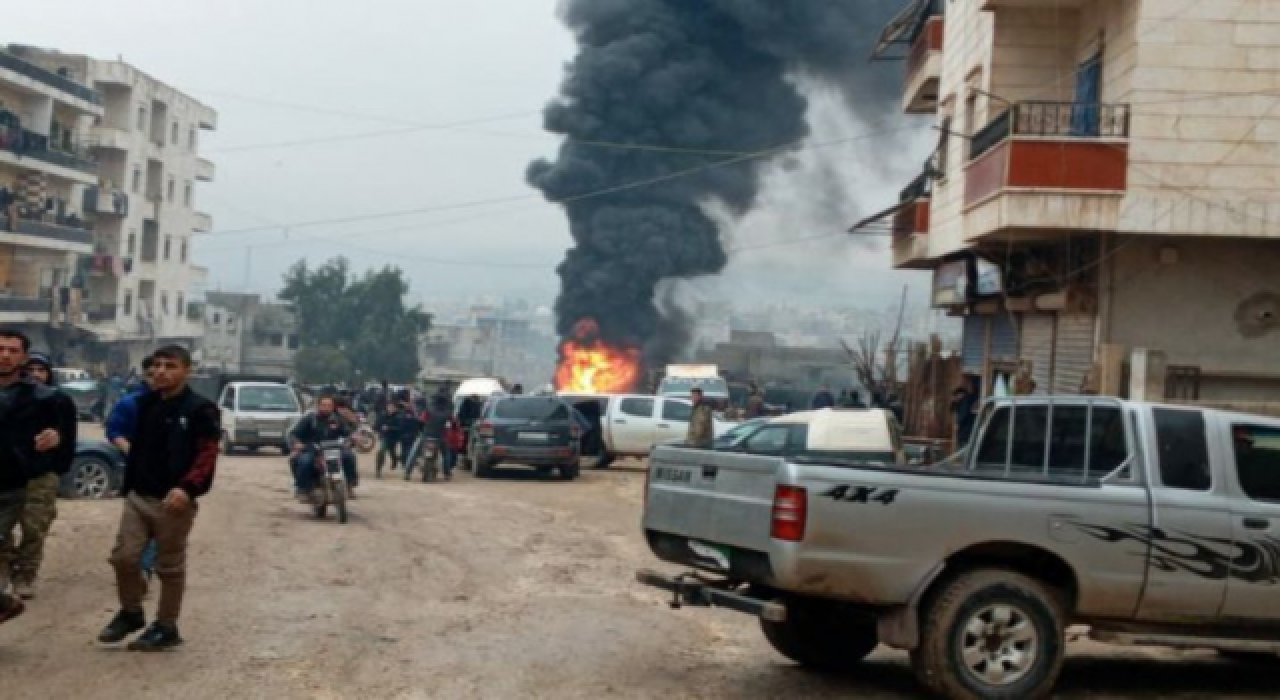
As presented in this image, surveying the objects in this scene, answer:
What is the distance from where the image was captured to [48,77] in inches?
2074

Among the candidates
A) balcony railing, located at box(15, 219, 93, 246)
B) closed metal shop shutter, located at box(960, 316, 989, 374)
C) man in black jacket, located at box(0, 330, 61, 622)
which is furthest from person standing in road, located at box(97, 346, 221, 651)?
balcony railing, located at box(15, 219, 93, 246)

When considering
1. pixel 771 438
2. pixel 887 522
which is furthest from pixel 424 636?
pixel 771 438

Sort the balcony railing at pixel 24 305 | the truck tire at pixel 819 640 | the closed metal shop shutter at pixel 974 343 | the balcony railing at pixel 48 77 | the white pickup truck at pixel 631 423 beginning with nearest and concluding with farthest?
the truck tire at pixel 819 640 → the closed metal shop shutter at pixel 974 343 → the white pickup truck at pixel 631 423 → the balcony railing at pixel 48 77 → the balcony railing at pixel 24 305

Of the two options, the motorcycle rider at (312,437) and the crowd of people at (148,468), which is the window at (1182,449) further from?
the motorcycle rider at (312,437)

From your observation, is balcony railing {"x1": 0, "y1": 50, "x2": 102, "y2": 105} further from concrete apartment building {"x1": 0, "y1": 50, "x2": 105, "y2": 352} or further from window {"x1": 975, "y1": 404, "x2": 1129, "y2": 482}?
window {"x1": 975, "y1": 404, "x2": 1129, "y2": 482}

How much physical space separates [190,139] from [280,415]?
153 feet

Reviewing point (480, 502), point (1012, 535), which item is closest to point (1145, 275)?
point (480, 502)

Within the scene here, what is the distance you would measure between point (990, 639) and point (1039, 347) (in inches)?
534

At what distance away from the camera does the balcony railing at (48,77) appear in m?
49.6

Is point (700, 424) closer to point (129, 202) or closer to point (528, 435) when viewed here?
point (528, 435)

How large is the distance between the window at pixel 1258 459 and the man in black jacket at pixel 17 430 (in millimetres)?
6431

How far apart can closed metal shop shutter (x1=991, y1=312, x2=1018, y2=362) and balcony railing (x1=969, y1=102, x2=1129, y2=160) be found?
4.16 metres

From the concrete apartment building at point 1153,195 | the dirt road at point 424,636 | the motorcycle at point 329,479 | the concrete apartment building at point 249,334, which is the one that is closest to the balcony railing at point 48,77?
the concrete apartment building at point 249,334

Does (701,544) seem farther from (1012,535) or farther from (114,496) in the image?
(114,496)
